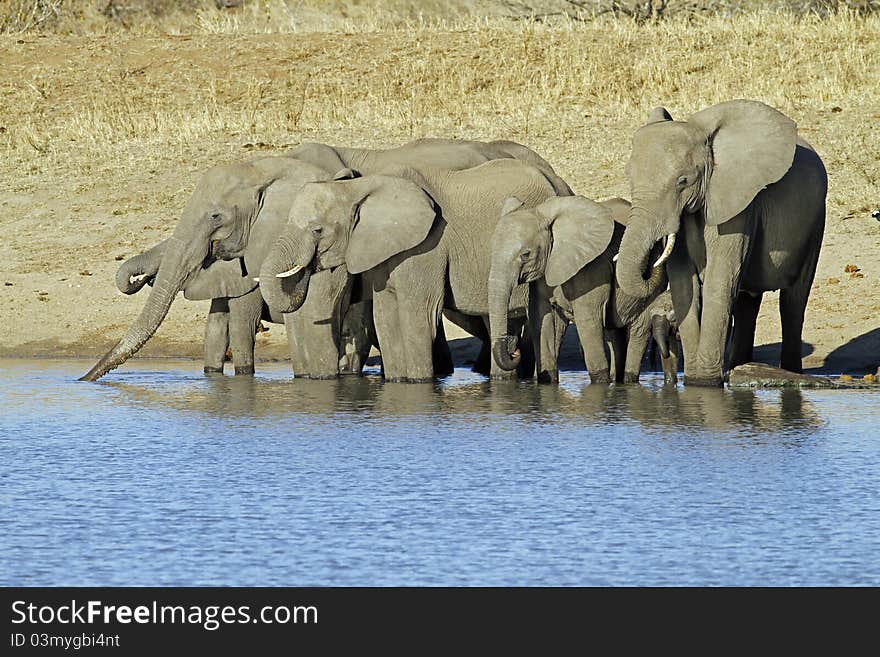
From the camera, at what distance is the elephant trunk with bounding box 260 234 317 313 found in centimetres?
1386

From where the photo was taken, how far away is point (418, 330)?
13945 millimetres

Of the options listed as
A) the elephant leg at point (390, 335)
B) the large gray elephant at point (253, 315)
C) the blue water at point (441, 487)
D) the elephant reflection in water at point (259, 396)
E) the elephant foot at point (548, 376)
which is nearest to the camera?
the blue water at point (441, 487)

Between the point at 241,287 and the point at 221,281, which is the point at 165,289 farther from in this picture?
the point at 241,287

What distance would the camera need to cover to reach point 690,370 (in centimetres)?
1345

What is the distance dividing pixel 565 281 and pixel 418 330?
1169mm

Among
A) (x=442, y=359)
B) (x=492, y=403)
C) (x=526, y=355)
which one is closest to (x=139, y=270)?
(x=442, y=359)

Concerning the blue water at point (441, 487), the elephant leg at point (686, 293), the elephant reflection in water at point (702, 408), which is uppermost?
the elephant leg at point (686, 293)

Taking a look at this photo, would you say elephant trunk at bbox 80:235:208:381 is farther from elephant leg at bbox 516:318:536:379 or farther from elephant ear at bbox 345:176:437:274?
elephant leg at bbox 516:318:536:379

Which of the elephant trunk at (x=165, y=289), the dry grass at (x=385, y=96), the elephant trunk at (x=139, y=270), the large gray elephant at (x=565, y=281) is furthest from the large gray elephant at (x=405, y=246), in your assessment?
the dry grass at (x=385, y=96)

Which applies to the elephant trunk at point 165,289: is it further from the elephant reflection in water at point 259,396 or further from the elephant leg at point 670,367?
the elephant leg at point 670,367

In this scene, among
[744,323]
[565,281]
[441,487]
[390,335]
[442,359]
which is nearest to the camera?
[441,487]

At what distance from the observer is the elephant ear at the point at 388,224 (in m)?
13.8

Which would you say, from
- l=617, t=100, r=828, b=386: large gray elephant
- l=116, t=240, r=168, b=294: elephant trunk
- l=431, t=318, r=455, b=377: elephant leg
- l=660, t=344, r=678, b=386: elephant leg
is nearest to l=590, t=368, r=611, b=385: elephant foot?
l=660, t=344, r=678, b=386: elephant leg
